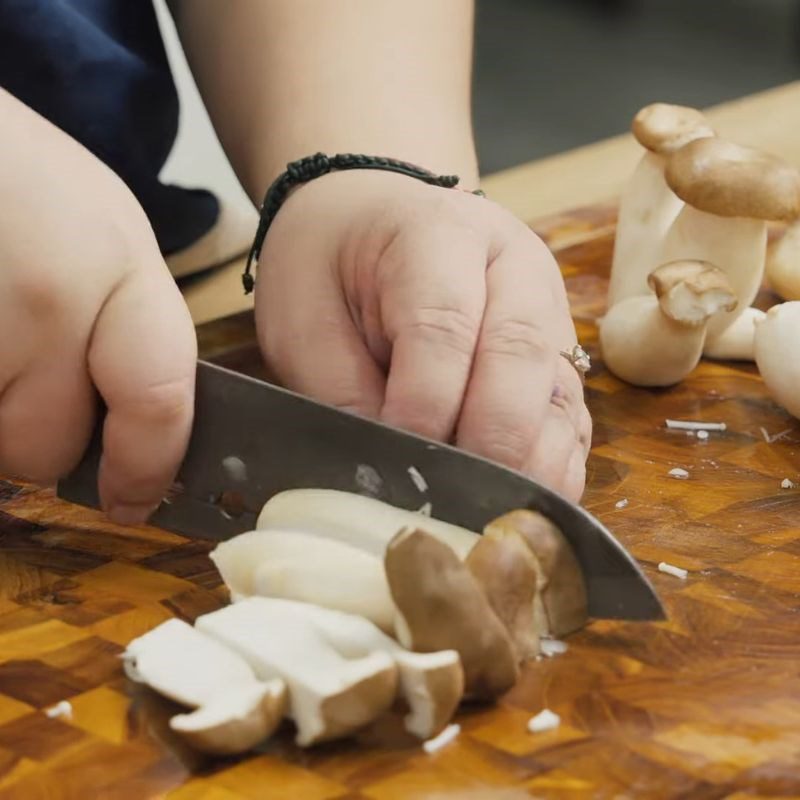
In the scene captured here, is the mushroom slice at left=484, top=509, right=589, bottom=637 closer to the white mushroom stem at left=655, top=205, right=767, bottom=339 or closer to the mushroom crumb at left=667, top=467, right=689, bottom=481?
the mushroom crumb at left=667, top=467, right=689, bottom=481

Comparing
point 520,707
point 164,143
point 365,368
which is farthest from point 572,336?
point 164,143

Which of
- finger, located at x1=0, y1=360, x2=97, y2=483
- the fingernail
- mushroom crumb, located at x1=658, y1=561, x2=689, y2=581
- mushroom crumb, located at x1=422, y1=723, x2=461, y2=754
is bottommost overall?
mushroom crumb, located at x1=422, y1=723, x2=461, y2=754

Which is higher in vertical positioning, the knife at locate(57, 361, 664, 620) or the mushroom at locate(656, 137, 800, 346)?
the mushroom at locate(656, 137, 800, 346)

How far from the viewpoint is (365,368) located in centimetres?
92

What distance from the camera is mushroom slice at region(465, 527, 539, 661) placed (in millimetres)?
750

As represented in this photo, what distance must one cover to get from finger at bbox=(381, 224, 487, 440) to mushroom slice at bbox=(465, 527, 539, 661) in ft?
0.31

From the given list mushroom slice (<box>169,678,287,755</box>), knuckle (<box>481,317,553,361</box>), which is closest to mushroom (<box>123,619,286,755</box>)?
mushroom slice (<box>169,678,287,755</box>)

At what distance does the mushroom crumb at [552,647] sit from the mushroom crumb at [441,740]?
0.29 feet

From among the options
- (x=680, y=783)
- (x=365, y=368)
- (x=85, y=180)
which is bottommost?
(x=680, y=783)

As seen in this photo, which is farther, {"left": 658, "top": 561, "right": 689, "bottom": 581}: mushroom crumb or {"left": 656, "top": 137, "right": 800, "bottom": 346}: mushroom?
{"left": 656, "top": 137, "right": 800, "bottom": 346}: mushroom

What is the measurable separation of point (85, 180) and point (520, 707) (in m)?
0.35

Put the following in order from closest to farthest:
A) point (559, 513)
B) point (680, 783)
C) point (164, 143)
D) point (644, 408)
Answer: point (680, 783)
point (559, 513)
point (644, 408)
point (164, 143)

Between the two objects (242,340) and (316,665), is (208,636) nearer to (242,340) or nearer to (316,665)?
(316,665)

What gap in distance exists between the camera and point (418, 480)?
823 millimetres
